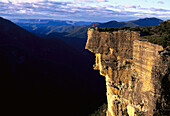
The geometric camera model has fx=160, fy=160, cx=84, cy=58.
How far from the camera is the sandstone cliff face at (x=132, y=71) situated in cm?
1521

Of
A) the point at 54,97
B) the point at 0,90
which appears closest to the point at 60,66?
the point at 54,97

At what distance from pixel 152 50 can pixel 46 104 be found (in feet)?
163

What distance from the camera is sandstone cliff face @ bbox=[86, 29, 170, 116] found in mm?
15211

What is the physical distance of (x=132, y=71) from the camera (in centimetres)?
1988

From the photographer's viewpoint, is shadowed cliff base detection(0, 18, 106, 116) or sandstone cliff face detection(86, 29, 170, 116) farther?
shadowed cliff base detection(0, 18, 106, 116)

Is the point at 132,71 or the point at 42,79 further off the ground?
the point at 132,71

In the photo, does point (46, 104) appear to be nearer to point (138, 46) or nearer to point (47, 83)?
point (47, 83)

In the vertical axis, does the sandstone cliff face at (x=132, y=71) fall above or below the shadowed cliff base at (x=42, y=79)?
above

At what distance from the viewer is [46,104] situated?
188 feet

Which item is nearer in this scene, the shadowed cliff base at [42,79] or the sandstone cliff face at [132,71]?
the sandstone cliff face at [132,71]

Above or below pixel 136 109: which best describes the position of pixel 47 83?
below

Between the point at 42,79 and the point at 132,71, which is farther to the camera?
the point at 42,79

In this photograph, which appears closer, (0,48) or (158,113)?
(158,113)

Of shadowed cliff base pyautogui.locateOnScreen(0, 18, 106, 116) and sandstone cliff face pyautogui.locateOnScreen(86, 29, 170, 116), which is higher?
sandstone cliff face pyautogui.locateOnScreen(86, 29, 170, 116)
